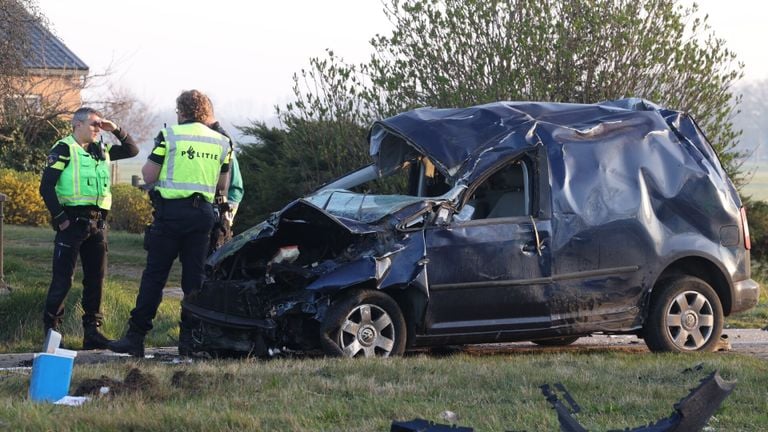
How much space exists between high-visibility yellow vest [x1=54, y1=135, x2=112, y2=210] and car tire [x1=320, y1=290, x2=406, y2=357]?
2.43m

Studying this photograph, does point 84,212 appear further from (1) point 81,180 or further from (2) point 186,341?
(2) point 186,341

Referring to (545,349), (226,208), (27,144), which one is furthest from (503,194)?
(27,144)

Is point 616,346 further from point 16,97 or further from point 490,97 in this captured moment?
point 16,97

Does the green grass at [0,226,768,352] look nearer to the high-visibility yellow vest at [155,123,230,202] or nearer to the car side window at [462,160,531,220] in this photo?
the high-visibility yellow vest at [155,123,230,202]

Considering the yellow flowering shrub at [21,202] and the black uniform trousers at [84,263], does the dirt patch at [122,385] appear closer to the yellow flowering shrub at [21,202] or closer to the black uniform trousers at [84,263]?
the black uniform trousers at [84,263]

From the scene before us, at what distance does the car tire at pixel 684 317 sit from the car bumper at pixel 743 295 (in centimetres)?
19

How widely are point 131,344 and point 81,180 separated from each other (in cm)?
136

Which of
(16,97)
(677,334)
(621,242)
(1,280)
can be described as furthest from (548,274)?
(16,97)

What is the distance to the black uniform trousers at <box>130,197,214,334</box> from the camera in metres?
8.98

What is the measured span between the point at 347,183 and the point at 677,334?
2924mm

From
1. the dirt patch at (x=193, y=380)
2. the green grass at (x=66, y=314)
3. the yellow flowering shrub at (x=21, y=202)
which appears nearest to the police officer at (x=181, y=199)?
the green grass at (x=66, y=314)

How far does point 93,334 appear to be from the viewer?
31.6 feet

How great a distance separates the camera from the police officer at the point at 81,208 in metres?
9.34

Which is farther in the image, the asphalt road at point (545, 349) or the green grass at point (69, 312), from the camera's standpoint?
the green grass at point (69, 312)
